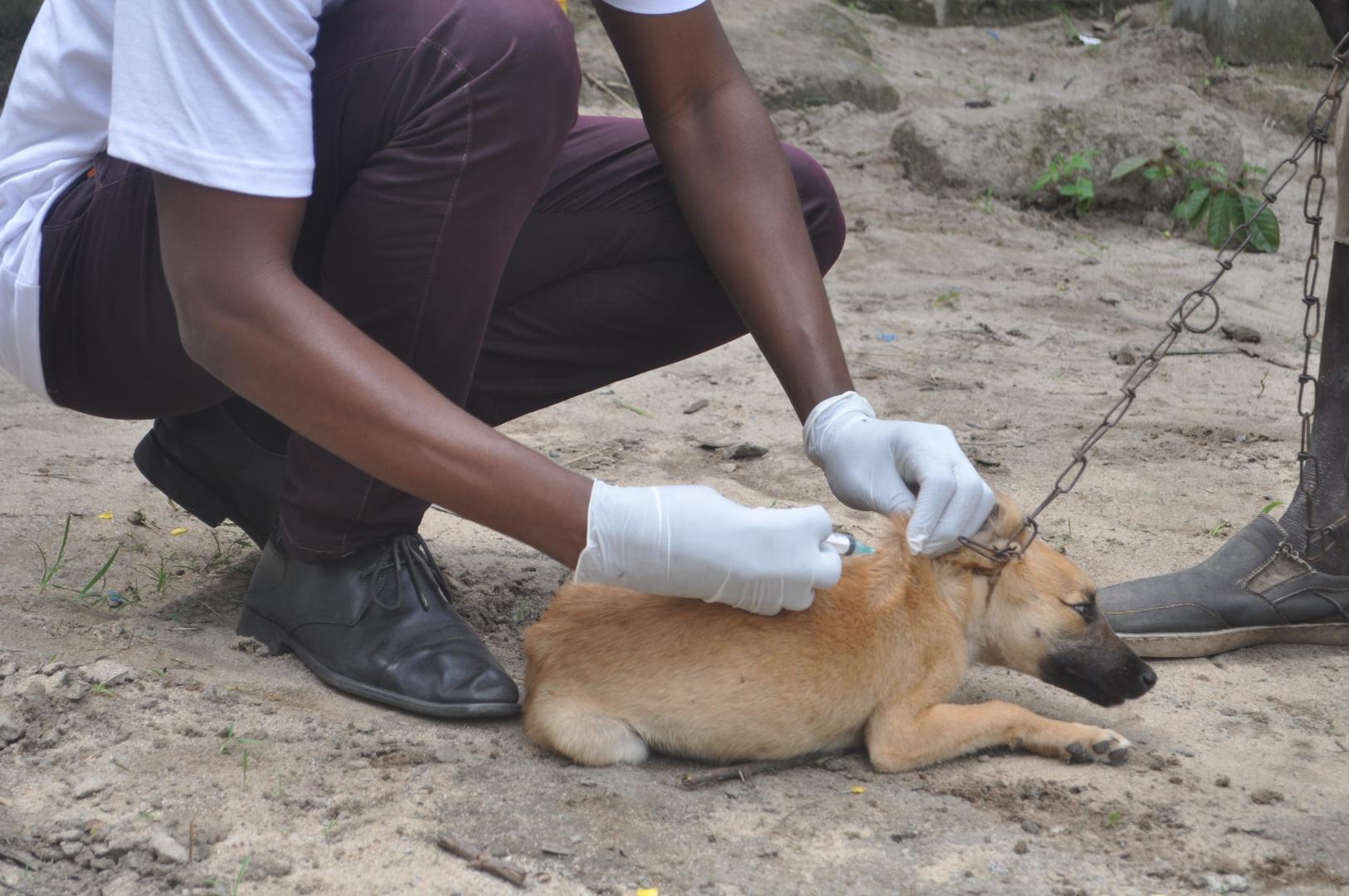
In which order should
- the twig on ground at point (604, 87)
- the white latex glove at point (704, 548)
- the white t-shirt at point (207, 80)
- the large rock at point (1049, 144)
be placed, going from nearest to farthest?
the white t-shirt at point (207, 80) → the white latex glove at point (704, 548) → the large rock at point (1049, 144) → the twig on ground at point (604, 87)

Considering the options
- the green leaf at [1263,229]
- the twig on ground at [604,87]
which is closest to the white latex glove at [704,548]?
the green leaf at [1263,229]

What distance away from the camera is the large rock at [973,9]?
10102 millimetres

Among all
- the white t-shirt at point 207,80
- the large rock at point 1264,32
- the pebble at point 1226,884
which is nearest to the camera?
the white t-shirt at point 207,80

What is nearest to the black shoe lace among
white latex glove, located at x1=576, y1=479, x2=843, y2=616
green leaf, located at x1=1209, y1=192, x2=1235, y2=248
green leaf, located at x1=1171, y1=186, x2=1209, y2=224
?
white latex glove, located at x1=576, y1=479, x2=843, y2=616

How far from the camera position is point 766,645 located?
234 cm

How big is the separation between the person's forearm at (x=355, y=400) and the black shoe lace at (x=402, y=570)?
586 millimetres

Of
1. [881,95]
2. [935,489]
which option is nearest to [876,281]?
[881,95]

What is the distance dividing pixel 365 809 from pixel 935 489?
1137 mm

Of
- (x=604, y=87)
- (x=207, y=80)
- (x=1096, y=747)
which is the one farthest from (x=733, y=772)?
(x=604, y=87)

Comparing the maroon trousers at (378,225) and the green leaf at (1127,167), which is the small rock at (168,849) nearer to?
the maroon trousers at (378,225)

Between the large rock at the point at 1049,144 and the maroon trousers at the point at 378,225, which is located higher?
the maroon trousers at the point at 378,225

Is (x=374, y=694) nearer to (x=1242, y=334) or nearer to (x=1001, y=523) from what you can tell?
(x=1001, y=523)

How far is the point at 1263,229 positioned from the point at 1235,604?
383cm

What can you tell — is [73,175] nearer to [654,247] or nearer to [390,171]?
[390,171]
